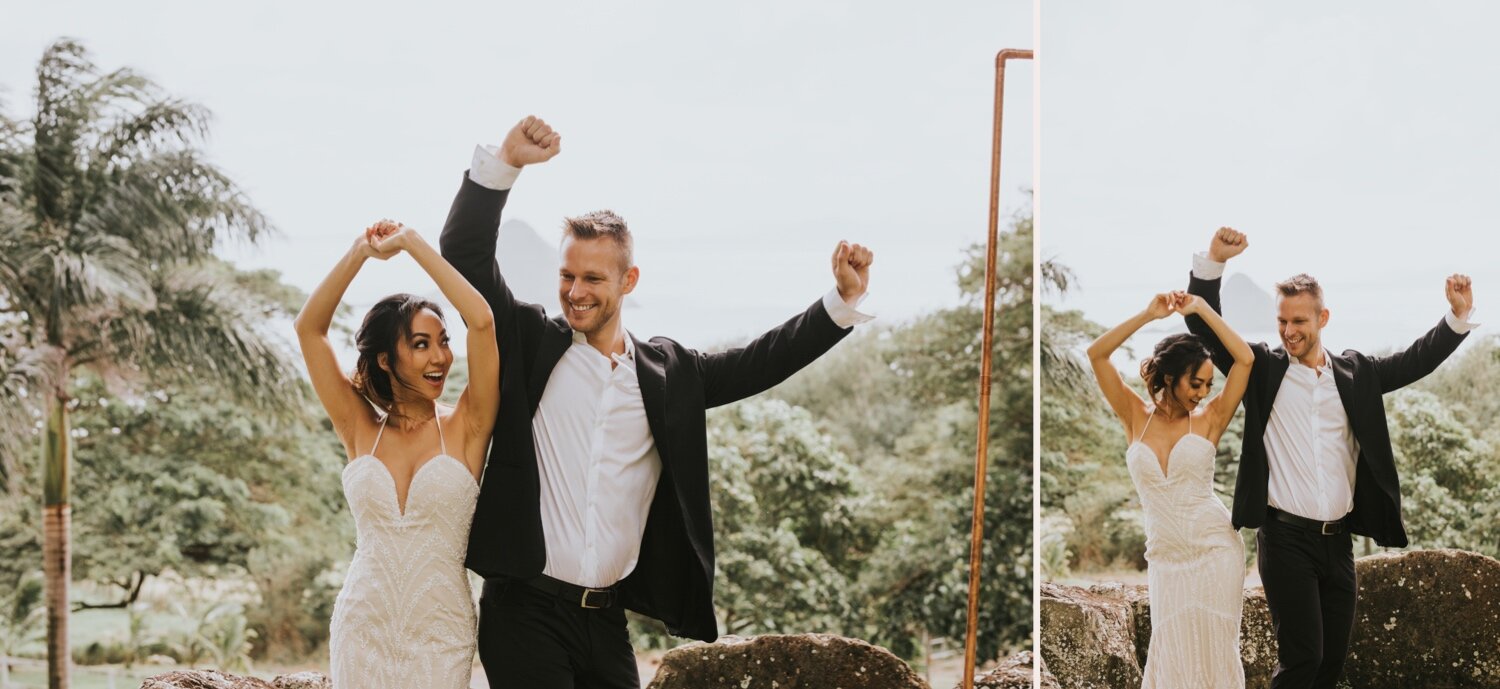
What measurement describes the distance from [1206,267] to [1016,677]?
149 centimetres

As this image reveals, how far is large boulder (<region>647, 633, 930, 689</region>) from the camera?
385 centimetres

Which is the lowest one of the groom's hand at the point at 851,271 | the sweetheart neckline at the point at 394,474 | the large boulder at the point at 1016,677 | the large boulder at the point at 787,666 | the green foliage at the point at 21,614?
the green foliage at the point at 21,614

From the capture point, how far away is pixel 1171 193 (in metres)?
4.03

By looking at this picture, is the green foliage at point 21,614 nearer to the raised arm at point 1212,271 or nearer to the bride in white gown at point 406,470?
the bride in white gown at point 406,470

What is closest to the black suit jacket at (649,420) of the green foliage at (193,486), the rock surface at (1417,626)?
the rock surface at (1417,626)

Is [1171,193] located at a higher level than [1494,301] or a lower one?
higher

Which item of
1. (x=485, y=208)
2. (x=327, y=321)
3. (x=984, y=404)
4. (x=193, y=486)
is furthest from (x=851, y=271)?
(x=193, y=486)

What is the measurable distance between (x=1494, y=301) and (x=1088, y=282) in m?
1.22

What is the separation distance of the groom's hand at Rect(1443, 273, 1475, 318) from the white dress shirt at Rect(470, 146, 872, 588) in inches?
77.1

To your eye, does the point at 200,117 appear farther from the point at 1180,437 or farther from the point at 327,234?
the point at 1180,437

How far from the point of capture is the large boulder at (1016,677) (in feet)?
13.6

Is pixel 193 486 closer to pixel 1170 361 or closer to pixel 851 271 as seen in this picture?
pixel 851 271

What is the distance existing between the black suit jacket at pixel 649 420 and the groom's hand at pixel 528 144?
3.6 inches

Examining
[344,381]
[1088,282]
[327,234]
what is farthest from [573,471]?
[327,234]
